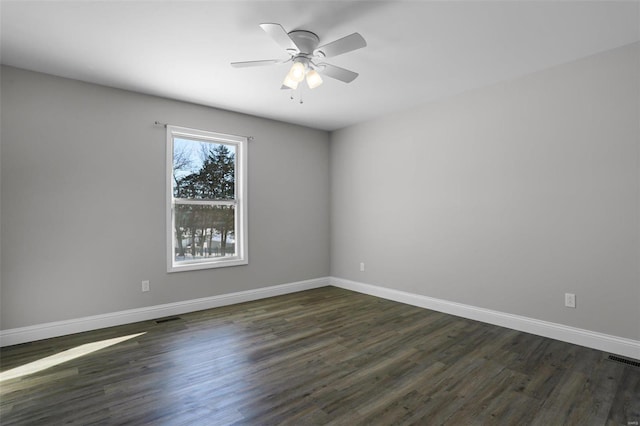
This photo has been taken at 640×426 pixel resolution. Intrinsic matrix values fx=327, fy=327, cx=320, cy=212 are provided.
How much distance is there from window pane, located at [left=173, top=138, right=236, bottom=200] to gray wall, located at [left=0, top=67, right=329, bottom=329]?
0.23m

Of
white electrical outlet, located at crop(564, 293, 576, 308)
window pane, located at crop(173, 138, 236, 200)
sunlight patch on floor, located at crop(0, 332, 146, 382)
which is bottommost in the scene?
sunlight patch on floor, located at crop(0, 332, 146, 382)

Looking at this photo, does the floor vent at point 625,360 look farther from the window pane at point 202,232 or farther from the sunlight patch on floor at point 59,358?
the sunlight patch on floor at point 59,358

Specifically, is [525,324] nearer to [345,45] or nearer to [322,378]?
[322,378]

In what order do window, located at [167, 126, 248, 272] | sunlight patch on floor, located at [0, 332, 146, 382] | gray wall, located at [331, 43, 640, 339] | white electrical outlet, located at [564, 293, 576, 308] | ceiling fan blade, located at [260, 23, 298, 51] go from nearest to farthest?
ceiling fan blade, located at [260, 23, 298, 51], sunlight patch on floor, located at [0, 332, 146, 382], gray wall, located at [331, 43, 640, 339], white electrical outlet, located at [564, 293, 576, 308], window, located at [167, 126, 248, 272]

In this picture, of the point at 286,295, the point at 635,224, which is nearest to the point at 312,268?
the point at 286,295

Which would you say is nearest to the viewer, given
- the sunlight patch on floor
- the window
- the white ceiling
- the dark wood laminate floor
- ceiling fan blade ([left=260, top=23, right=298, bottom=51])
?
the dark wood laminate floor

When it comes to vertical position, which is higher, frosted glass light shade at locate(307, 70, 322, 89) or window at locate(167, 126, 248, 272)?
frosted glass light shade at locate(307, 70, 322, 89)

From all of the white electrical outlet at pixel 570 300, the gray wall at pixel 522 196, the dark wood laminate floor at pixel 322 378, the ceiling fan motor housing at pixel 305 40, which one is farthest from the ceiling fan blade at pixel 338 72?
the white electrical outlet at pixel 570 300

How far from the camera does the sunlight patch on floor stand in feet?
8.19

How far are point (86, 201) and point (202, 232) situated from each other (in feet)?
Answer: 4.32

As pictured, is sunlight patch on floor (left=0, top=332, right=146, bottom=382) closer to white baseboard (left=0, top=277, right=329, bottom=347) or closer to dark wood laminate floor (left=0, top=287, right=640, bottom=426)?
dark wood laminate floor (left=0, top=287, right=640, bottom=426)

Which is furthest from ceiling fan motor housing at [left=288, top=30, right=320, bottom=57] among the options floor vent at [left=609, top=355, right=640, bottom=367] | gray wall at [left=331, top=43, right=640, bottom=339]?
floor vent at [left=609, top=355, right=640, bottom=367]

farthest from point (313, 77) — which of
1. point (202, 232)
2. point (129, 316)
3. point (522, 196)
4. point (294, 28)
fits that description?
point (129, 316)

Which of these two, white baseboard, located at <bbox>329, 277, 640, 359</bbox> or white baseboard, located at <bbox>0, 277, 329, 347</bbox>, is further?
white baseboard, located at <bbox>0, 277, 329, 347</bbox>
